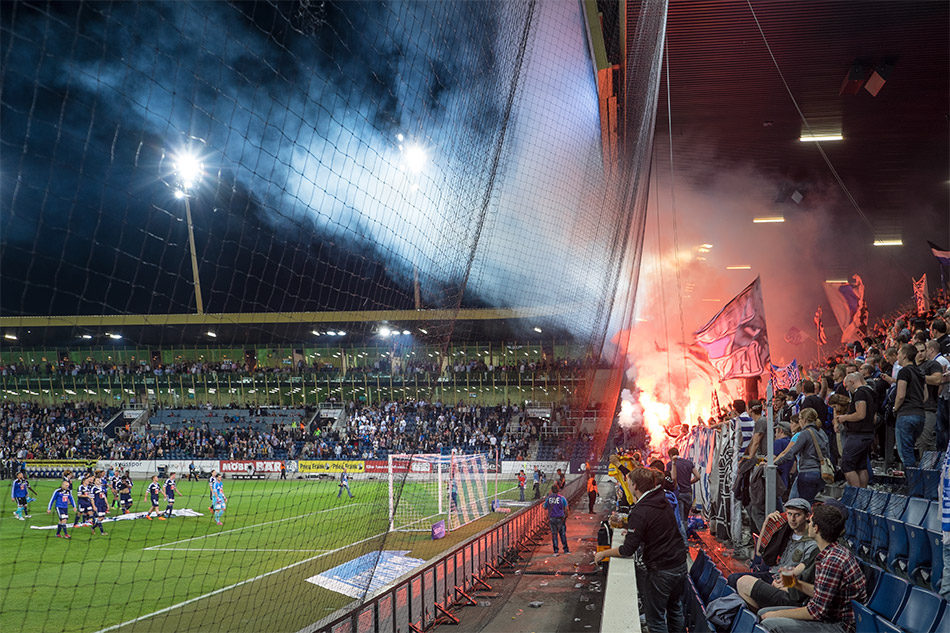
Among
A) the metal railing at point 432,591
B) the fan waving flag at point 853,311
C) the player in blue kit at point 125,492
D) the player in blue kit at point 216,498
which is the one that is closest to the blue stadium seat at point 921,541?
the metal railing at point 432,591

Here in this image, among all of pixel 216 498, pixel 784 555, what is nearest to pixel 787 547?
pixel 784 555

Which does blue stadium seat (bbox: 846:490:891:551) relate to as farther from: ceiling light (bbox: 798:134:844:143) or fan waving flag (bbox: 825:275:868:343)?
fan waving flag (bbox: 825:275:868:343)

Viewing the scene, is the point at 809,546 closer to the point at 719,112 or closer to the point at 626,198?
the point at 626,198

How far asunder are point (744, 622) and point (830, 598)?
1.48 ft

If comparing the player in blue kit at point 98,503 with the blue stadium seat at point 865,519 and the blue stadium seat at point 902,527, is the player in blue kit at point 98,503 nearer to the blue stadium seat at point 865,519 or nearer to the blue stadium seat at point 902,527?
the blue stadium seat at point 865,519

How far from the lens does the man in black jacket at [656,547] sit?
13.7 feet

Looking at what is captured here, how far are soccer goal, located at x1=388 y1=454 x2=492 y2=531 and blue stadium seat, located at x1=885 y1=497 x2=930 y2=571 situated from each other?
13.4 metres

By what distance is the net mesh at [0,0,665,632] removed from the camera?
143 inches

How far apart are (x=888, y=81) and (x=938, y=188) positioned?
7.31 metres

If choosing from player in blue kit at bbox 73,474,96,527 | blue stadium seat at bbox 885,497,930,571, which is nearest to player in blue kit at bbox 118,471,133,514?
player in blue kit at bbox 73,474,96,527

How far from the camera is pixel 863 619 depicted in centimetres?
313

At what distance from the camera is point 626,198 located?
11484 mm

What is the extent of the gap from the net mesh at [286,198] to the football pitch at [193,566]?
86 mm

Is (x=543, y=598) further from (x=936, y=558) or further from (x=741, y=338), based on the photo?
(x=741, y=338)
